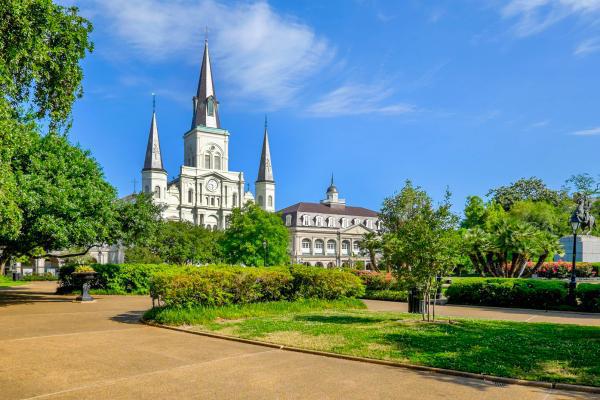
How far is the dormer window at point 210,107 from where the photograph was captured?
102812 mm

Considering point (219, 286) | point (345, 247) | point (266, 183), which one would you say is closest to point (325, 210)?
point (345, 247)

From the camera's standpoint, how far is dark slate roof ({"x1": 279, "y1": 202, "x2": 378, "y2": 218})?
9930cm

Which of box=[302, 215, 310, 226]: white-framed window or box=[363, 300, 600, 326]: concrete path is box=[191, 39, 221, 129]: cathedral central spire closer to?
box=[302, 215, 310, 226]: white-framed window

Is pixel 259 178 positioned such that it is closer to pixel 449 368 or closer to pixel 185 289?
pixel 185 289

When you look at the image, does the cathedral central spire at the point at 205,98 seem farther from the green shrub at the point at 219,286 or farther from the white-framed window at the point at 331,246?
the green shrub at the point at 219,286

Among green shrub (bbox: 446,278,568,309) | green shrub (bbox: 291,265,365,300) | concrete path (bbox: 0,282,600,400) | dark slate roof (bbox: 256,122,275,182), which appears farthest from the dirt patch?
dark slate roof (bbox: 256,122,275,182)

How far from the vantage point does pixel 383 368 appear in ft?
28.5

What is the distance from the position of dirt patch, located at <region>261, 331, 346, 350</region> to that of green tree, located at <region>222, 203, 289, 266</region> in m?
39.7

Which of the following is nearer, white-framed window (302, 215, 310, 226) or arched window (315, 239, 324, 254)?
white-framed window (302, 215, 310, 226)

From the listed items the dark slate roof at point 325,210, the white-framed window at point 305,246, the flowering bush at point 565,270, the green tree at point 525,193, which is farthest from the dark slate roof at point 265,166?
the flowering bush at point 565,270

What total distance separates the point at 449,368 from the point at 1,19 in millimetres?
13396

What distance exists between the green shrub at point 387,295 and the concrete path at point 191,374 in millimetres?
14820

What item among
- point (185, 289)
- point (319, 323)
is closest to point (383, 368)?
point (319, 323)

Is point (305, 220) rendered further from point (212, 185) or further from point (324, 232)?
point (212, 185)
